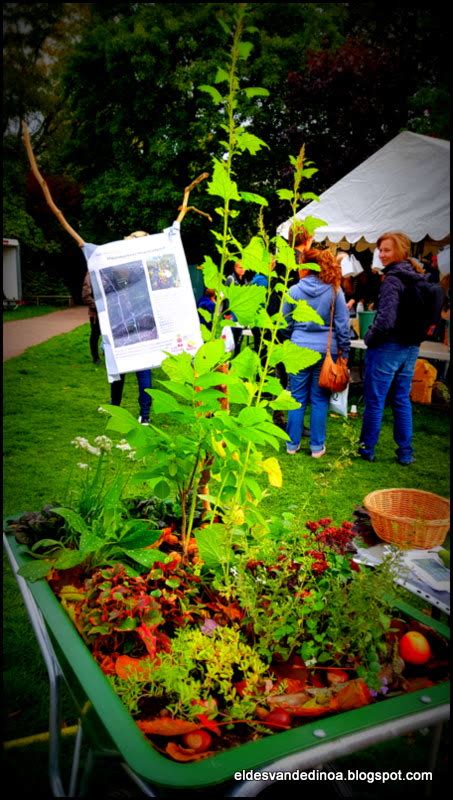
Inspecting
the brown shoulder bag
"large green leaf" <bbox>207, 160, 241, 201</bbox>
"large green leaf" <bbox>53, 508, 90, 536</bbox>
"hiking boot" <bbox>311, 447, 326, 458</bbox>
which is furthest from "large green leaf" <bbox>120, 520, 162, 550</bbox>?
"hiking boot" <bbox>311, 447, 326, 458</bbox>

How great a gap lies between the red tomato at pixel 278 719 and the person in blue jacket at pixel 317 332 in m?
3.21

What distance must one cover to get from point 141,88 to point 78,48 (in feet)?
6.95

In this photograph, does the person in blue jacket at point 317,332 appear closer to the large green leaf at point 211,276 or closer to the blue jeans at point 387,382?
the blue jeans at point 387,382

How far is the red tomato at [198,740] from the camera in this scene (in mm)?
1061

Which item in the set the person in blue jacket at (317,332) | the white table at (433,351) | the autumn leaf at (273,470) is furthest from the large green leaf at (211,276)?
the white table at (433,351)

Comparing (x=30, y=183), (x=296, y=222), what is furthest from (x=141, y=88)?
(x=296, y=222)

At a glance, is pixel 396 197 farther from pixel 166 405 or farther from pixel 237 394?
pixel 166 405

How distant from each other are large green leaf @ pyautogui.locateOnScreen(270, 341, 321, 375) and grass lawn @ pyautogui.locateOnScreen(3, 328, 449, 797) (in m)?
0.37

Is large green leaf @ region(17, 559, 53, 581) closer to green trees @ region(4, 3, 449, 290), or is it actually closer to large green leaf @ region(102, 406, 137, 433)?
large green leaf @ region(102, 406, 137, 433)

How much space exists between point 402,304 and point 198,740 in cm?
378

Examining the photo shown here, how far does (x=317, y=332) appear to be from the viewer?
460cm

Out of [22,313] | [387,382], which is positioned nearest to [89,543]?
[387,382]

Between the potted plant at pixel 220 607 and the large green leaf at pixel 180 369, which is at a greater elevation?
the large green leaf at pixel 180 369

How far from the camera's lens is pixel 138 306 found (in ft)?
12.4
